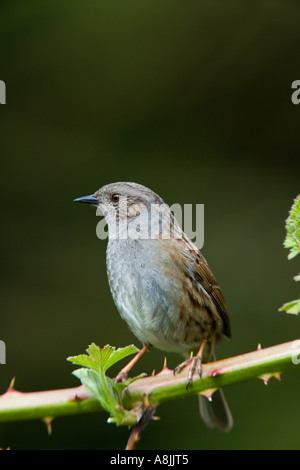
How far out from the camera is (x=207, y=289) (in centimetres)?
327

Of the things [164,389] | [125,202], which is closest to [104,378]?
[164,389]

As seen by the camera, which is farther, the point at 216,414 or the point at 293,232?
the point at 216,414

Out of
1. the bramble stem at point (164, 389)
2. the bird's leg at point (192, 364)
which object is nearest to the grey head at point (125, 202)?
the bird's leg at point (192, 364)

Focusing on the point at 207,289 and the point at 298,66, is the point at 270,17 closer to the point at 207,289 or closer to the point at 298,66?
the point at 298,66

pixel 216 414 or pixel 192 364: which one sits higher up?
pixel 192 364

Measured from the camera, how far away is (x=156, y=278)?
298cm

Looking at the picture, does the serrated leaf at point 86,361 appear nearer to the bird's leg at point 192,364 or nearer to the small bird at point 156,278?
the bird's leg at point 192,364

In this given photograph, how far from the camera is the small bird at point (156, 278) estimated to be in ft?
9.83

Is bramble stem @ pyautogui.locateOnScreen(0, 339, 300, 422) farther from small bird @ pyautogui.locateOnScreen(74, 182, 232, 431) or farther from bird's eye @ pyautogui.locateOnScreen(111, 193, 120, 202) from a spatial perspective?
bird's eye @ pyautogui.locateOnScreen(111, 193, 120, 202)

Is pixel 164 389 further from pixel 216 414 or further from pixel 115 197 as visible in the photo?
pixel 216 414

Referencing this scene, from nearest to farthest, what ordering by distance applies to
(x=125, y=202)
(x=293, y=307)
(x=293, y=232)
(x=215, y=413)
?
1. (x=293, y=307)
2. (x=293, y=232)
3. (x=125, y=202)
4. (x=215, y=413)

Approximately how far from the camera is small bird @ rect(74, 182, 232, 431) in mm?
2996

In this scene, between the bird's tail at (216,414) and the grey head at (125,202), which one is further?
the bird's tail at (216,414)

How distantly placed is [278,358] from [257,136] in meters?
3.91
